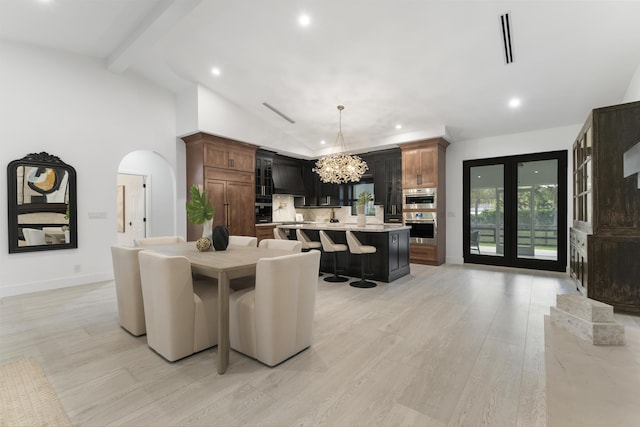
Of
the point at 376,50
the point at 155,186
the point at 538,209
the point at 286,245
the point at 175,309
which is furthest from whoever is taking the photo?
the point at 155,186

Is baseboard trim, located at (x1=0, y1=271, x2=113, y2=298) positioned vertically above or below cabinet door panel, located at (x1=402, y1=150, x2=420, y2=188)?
below

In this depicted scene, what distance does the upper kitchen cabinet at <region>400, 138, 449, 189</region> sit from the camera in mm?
6555

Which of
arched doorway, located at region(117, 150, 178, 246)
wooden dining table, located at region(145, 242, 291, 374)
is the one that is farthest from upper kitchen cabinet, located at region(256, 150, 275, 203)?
wooden dining table, located at region(145, 242, 291, 374)

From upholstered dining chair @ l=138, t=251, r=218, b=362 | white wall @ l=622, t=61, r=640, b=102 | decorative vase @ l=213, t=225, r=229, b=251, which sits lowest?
upholstered dining chair @ l=138, t=251, r=218, b=362

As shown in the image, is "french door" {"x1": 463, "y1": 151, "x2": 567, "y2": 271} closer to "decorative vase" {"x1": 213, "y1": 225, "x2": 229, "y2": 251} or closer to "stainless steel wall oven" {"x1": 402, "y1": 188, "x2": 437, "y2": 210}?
"stainless steel wall oven" {"x1": 402, "y1": 188, "x2": 437, "y2": 210}

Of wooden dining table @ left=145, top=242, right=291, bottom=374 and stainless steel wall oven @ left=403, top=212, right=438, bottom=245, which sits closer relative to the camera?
wooden dining table @ left=145, top=242, right=291, bottom=374

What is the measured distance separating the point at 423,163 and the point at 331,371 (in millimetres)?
5536

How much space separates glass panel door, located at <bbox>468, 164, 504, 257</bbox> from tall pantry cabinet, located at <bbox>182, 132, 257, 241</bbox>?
5.13 meters

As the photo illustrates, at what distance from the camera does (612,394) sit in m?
0.71

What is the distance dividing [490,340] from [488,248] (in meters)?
4.43

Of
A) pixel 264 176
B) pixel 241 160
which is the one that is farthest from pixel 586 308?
pixel 264 176

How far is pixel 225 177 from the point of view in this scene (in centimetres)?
650

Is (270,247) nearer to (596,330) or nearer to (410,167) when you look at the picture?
(596,330)

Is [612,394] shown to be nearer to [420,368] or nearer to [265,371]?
[420,368]
